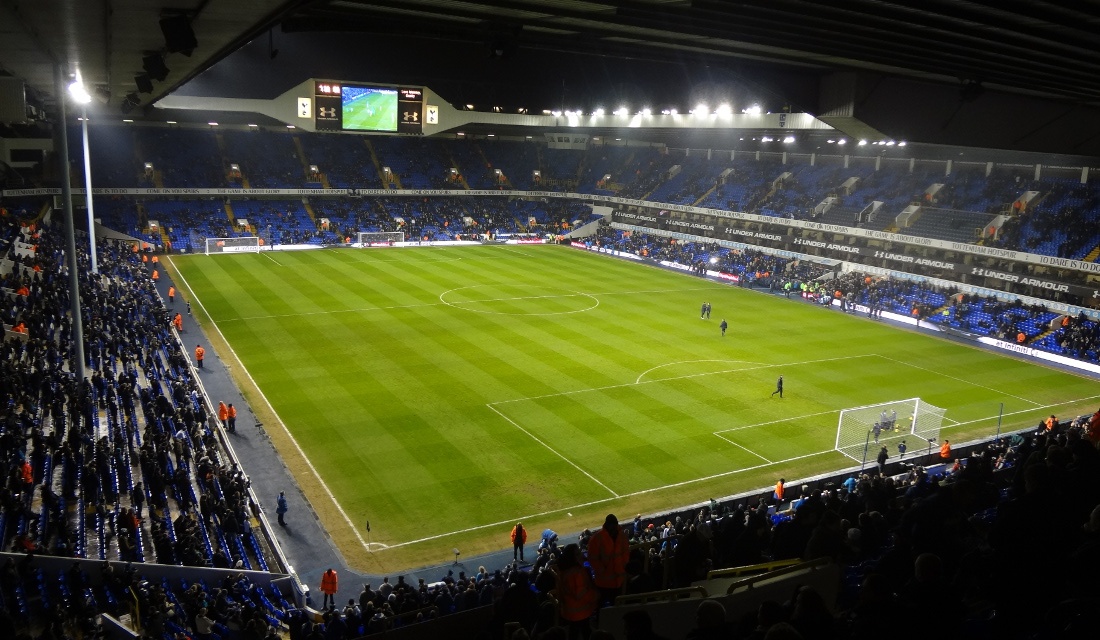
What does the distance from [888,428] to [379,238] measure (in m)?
48.5

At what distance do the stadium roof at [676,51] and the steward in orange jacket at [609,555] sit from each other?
533cm

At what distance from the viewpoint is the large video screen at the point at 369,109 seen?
126 ft

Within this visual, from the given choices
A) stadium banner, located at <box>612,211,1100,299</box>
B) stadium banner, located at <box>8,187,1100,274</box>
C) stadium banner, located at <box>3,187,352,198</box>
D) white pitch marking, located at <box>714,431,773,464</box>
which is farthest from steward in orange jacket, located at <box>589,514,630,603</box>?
stadium banner, located at <box>3,187,352,198</box>

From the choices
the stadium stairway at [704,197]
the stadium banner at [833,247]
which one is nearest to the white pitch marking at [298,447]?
the stadium banner at [833,247]

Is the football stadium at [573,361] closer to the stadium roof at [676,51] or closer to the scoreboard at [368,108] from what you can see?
the stadium roof at [676,51]

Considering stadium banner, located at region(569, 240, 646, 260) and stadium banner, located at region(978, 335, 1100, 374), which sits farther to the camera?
stadium banner, located at region(569, 240, 646, 260)

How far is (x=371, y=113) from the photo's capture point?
39.2m

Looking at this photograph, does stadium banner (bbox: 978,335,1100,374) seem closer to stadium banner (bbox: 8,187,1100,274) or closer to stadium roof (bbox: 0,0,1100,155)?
stadium banner (bbox: 8,187,1100,274)

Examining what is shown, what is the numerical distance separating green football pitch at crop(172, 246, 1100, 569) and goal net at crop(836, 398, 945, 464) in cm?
73

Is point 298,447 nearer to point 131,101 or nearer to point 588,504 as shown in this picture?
point 588,504

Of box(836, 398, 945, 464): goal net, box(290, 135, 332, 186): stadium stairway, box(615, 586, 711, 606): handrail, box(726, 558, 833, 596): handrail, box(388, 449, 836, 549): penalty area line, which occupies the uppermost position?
box(290, 135, 332, 186): stadium stairway

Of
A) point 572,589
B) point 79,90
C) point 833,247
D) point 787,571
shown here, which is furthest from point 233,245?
point 787,571

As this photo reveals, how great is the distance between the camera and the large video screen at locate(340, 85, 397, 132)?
38.4 m

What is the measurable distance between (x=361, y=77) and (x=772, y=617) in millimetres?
10694
